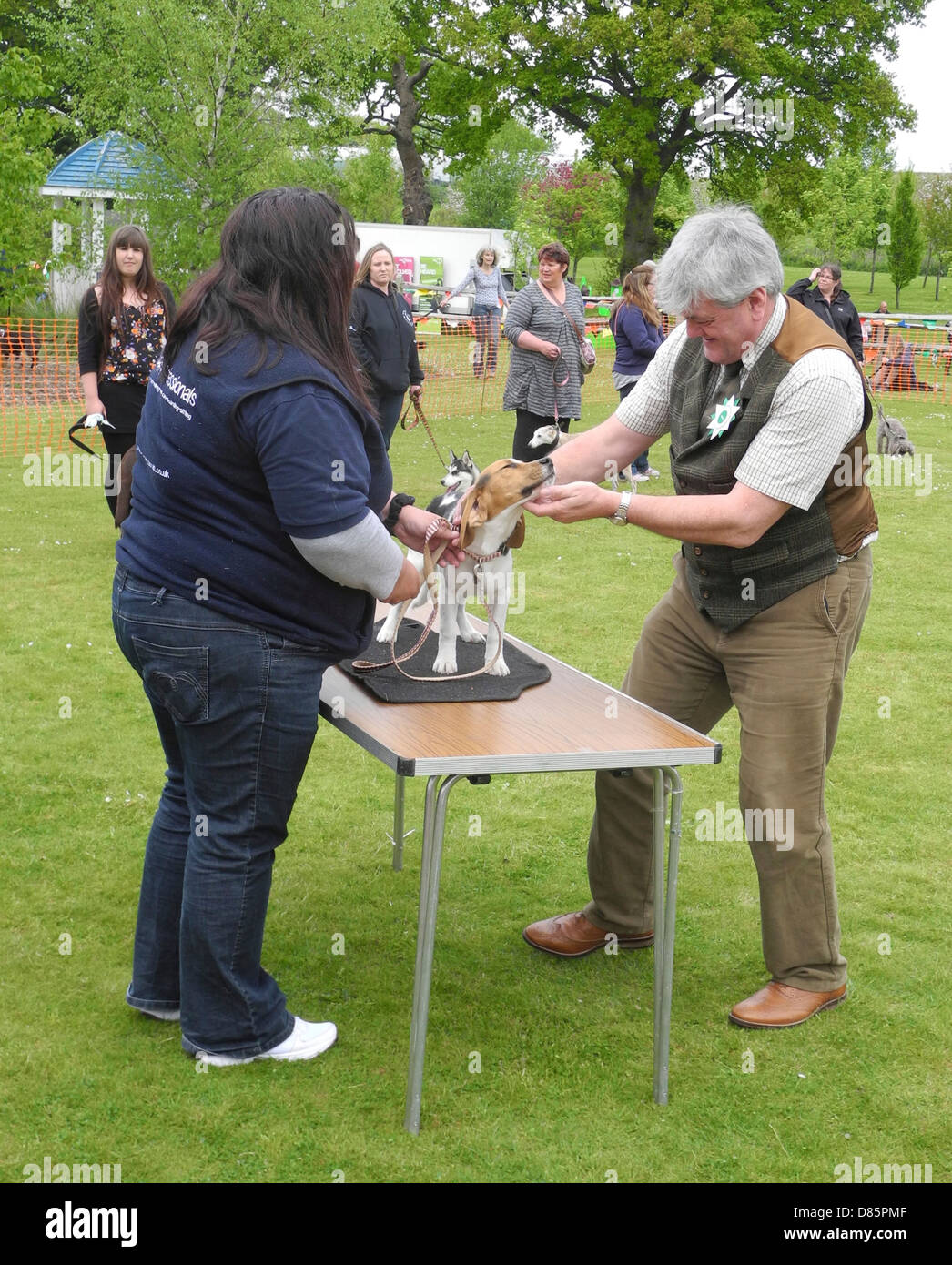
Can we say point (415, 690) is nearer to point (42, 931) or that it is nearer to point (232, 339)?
point (232, 339)

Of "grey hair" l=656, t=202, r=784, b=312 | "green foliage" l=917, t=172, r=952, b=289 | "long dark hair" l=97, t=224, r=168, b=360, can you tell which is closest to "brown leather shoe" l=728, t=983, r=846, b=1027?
"grey hair" l=656, t=202, r=784, b=312

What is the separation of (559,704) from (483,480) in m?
0.62

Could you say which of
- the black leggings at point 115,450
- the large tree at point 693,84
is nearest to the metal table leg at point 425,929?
the black leggings at point 115,450

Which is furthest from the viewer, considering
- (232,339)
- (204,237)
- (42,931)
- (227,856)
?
(204,237)

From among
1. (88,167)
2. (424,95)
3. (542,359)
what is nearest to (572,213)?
(424,95)

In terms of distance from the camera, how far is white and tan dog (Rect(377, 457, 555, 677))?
10.3 feet

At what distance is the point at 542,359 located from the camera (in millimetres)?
9844

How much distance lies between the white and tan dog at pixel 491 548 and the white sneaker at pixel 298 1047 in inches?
40.0

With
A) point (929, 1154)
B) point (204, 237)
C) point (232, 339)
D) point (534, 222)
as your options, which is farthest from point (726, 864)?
point (534, 222)

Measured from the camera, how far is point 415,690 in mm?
3279

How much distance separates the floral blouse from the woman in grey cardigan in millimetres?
3162

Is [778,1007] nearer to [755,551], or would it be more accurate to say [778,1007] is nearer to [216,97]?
[755,551]

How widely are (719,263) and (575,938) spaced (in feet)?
6.92

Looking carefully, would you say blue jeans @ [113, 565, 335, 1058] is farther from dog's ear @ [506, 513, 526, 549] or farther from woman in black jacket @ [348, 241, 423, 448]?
woman in black jacket @ [348, 241, 423, 448]
